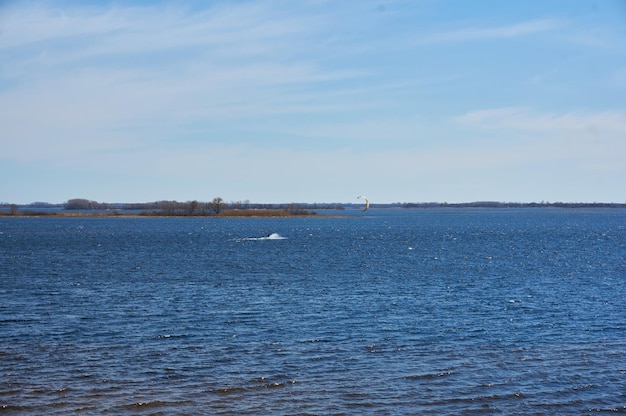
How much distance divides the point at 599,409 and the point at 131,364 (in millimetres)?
13921

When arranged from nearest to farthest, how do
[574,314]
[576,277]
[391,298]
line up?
[574,314] → [391,298] → [576,277]

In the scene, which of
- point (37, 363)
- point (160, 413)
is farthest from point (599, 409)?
point (37, 363)

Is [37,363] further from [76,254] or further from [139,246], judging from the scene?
[139,246]

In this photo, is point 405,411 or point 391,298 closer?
point 405,411

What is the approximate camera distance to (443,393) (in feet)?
63.6

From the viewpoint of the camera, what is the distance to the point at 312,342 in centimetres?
2584

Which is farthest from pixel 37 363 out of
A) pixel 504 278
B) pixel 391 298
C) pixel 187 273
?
pixel 504 278

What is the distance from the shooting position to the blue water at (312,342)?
61.8 feet

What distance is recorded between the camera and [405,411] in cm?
1792

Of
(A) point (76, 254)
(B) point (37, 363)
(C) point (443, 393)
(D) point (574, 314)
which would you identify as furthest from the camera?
(A) point (76, 254)

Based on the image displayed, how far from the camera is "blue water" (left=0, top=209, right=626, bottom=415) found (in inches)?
742

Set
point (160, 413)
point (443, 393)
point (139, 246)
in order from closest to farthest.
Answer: point (160, 413)
point (443, 393)
point (139, 246)

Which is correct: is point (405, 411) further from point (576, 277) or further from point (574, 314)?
point (576, 277)

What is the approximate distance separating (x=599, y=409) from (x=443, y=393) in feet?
13.2
